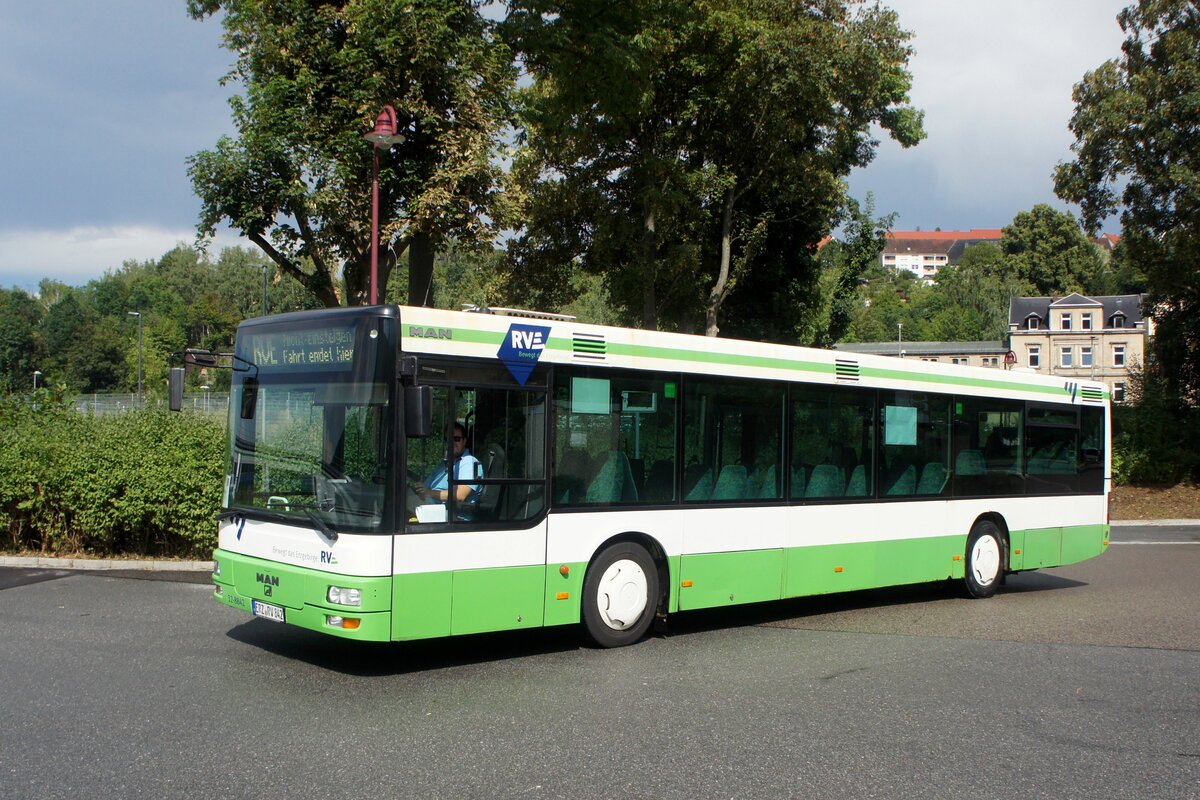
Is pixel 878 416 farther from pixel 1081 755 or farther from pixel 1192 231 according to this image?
pixel 1192 231

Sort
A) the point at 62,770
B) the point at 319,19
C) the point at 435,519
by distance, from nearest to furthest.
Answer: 1. the point at 62,770
2. the point at 435,519
3. the point at 319,19

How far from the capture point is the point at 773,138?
25.5 metres

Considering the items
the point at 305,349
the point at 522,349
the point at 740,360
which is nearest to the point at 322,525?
the point at 305,349

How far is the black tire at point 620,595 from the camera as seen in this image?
29.1 feet

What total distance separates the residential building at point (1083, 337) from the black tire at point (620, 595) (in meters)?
89.2

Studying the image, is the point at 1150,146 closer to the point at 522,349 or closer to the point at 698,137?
the point at 698,137

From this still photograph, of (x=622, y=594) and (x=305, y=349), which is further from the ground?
(x=305, y=349)

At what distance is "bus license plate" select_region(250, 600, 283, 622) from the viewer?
790 cm

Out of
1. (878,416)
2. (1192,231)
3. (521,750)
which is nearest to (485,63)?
(878,416)

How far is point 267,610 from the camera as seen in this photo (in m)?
8.01

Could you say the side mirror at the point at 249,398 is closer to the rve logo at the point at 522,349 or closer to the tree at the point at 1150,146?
the rve logo at the point at 522,349

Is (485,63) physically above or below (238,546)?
above

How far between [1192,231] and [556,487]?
2712 cm

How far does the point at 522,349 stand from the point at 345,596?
7.54ft
